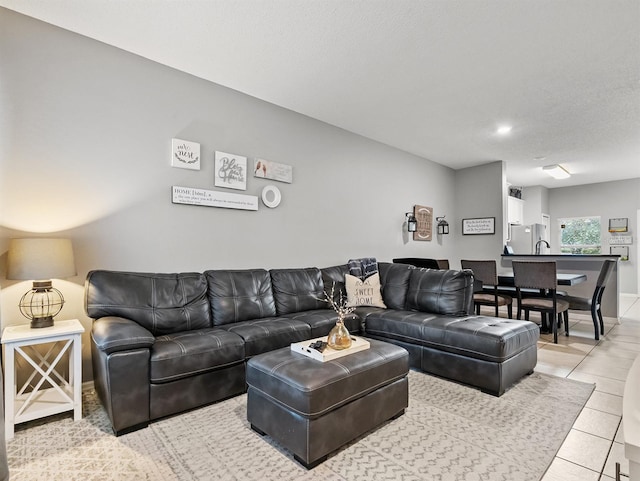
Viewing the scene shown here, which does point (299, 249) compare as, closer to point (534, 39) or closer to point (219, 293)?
point (219, 293)

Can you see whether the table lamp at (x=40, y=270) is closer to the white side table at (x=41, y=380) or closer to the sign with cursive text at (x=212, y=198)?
the white side table at (x=41, y=380)

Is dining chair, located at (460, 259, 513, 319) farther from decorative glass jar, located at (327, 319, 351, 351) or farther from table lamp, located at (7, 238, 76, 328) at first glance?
table lamp, located at (7, 238, 76, 328)

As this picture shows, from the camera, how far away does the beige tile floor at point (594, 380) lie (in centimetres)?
177

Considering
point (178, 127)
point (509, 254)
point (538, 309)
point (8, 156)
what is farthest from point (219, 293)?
point (509, 254)

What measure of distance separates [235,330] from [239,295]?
1.70 feet

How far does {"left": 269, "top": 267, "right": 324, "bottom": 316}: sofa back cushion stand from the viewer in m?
3.49

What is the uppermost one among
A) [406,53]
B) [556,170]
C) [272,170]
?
[406,53]

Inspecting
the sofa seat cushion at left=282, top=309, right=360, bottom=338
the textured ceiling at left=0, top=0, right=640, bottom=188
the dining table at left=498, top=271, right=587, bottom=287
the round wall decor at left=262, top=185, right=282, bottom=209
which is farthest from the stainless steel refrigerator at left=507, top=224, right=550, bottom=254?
the round wall decor at left=262, top=185, right=282, bottom=209

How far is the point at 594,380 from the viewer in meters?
2.91

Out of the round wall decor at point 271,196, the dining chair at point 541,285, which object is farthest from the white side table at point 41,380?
the dining chair at point 541,285

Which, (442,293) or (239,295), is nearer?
(239,295)

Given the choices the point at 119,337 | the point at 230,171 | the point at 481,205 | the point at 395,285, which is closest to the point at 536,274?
the point at 395,285

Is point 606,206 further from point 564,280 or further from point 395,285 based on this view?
point 395,285

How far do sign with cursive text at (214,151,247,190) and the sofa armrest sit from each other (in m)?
1.69
